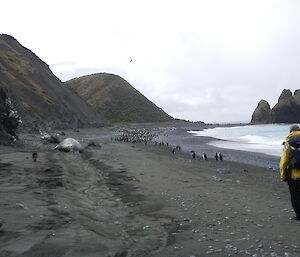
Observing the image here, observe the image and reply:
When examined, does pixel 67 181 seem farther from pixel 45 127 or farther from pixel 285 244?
pixel 45 127

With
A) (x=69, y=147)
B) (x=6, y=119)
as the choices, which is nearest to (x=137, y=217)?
(x=69, y=147)

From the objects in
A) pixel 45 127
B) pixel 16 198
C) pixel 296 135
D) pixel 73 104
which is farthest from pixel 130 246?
pixel 73 104

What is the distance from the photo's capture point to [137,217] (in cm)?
823

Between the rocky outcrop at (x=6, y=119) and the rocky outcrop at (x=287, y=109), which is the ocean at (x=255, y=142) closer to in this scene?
the rocky outcrop at (x=6, y=119)

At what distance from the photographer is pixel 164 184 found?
12977 millimetres

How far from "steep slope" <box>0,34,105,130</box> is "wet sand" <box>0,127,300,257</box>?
45.1 metres

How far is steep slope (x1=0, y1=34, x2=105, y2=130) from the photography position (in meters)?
68.1

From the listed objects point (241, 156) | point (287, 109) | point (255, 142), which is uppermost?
point (287, 109)

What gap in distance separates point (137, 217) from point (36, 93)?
74.1 meters

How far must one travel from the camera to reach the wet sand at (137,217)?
5.66m

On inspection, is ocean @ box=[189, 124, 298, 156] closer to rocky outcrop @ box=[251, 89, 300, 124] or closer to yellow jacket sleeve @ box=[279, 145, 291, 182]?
yellow jacket sleeve @ box=[279, 145, 291, 182]

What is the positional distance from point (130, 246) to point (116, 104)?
189 metres

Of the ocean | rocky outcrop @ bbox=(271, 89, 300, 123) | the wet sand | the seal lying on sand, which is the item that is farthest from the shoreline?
rocky outcrop @ bbox=(271, 89, 300, 123)

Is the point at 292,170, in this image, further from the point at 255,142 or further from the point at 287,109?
the point at 287,109
